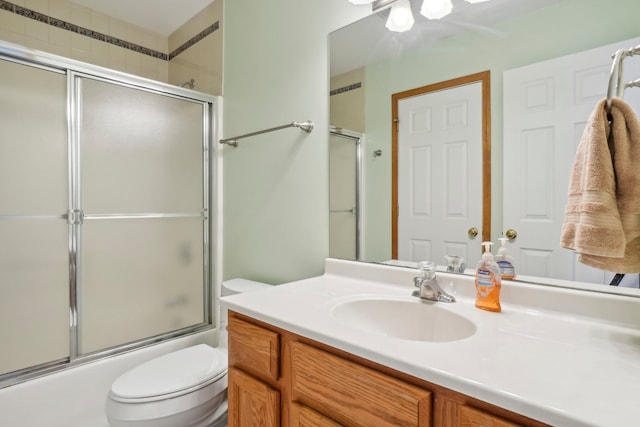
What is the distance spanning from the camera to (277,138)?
65.8 inches

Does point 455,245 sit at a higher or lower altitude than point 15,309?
higher

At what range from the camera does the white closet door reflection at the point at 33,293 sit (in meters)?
1.45

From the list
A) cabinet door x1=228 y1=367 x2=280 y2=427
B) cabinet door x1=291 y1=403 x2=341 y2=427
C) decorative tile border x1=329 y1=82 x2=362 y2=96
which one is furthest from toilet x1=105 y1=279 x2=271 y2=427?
decorative tile border x1=329 y1=82 x2=362 y2=96

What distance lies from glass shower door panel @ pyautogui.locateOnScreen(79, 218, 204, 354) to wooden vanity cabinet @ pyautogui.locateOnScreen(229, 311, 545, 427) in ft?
3.31

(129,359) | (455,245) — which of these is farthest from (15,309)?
(455,245)

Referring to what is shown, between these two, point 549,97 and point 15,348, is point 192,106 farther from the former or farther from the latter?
point 549,97

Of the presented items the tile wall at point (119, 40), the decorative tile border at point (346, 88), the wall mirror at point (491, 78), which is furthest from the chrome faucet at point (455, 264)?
the tile wall at point (119, 40)

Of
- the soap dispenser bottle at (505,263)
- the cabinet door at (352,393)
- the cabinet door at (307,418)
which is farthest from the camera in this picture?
the soap dispenser bottle at (505,263)

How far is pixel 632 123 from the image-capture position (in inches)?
28.2

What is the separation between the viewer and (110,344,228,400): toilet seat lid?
122 cm

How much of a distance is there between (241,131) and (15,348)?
1443 mm

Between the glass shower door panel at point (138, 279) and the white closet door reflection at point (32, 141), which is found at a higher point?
the white closet door reflection at point (32, 141)

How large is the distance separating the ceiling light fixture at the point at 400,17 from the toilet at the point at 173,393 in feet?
4.97

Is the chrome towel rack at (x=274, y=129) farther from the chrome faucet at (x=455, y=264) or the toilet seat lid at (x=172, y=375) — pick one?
the toilet seat lid at (x=172, y=375)
